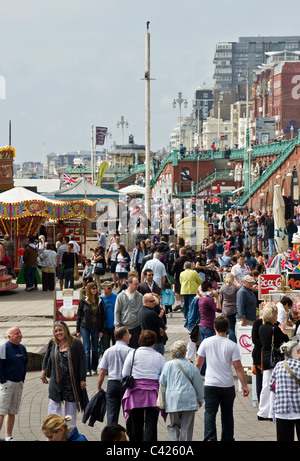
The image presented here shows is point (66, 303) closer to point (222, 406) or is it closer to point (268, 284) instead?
point (268, 284)

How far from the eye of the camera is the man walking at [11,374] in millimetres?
11023

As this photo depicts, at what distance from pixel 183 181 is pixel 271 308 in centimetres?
7832

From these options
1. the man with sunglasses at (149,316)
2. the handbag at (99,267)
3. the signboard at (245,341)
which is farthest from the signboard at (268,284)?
the handbag at (99,267)

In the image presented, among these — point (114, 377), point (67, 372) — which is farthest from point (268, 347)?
point (67, 372)

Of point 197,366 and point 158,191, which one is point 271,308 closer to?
point 197,366

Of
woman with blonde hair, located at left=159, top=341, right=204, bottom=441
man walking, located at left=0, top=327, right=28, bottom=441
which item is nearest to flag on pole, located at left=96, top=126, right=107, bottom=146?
man walking, located at left=0, top=327, right=28, bottom=441

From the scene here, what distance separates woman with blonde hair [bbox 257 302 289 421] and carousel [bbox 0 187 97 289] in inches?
710

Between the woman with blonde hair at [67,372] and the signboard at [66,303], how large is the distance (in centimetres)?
595

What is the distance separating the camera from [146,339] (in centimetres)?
1017

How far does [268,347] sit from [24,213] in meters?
19.0

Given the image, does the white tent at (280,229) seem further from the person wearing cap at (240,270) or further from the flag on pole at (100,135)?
the flag on pole at (100,135)

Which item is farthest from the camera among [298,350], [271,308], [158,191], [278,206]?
[158,191]
